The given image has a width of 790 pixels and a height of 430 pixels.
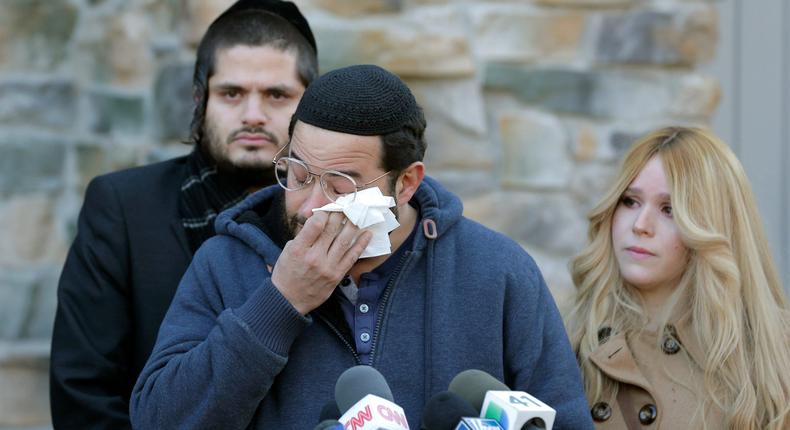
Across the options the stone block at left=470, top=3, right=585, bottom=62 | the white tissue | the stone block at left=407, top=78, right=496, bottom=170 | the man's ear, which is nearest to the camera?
the white tissue

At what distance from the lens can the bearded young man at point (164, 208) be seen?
328 cm

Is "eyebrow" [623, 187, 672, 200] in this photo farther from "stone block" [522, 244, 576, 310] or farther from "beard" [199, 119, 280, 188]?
"stone block" [522, 244, 576, 310]

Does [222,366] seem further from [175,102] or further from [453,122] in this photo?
[453,122]

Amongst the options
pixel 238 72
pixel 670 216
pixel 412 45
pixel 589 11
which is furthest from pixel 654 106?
pixel 238 72

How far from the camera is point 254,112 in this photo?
3.46 m

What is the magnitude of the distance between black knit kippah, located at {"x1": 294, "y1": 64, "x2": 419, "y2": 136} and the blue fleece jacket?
0.27 m

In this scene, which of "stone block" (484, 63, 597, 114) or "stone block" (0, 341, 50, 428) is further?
"stone block" (0, 341, 50, 428)

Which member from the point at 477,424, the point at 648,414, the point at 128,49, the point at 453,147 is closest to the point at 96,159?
the point at 128,49

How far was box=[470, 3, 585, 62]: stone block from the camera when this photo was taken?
4.69m

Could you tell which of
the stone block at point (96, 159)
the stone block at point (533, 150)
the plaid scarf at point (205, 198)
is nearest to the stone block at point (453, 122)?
the stone block at point (533, 150)

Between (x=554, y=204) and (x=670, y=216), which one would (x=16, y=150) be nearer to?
(x=554, y=204)

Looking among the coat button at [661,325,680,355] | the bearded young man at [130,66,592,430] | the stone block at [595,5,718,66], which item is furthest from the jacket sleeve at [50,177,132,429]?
the stone block at [595,5,718,66]

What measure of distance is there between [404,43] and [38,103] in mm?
1761

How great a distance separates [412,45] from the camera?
176 inches
